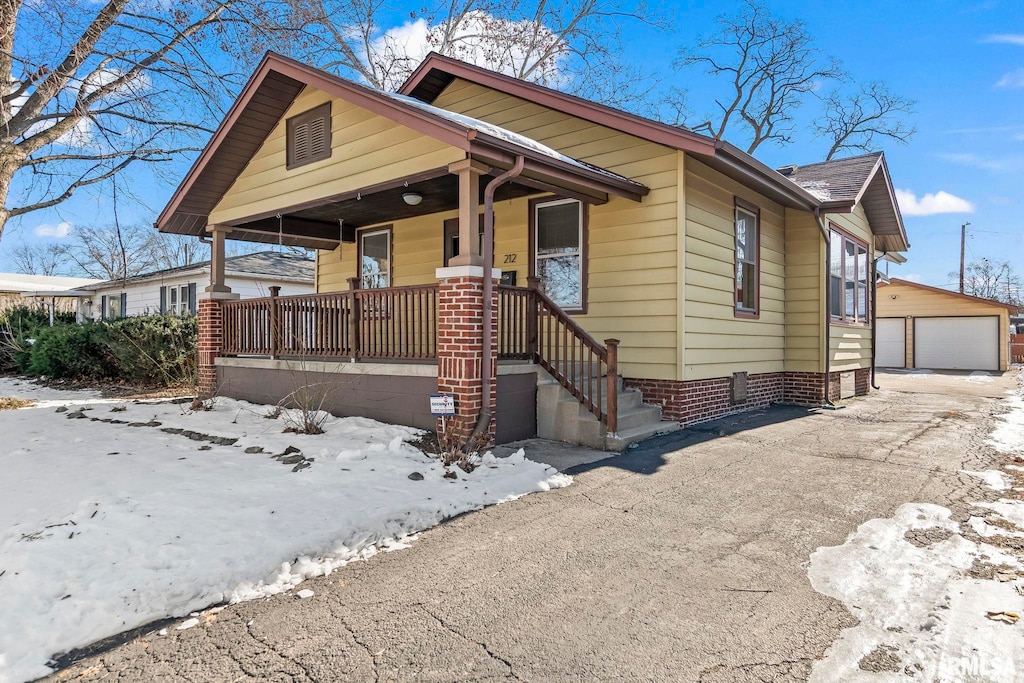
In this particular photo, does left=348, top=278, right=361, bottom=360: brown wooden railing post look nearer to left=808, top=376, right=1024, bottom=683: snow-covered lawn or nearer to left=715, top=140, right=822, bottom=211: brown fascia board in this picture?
left=715, top=140, right=822, bottom=211: brown fascia board

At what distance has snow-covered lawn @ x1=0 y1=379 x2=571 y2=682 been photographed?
3.08 meters

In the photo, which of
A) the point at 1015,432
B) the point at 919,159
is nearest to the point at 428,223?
the point at 1015,432

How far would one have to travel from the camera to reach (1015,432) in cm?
814

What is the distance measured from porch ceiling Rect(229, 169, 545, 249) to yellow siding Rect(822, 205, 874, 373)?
6.46 metres

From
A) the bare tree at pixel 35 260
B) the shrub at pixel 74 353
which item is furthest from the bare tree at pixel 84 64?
the bare tree at pixel 35 260

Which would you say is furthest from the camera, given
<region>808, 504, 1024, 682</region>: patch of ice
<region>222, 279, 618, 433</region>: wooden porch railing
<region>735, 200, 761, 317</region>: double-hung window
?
<region>735, 200, 761, 317</region>: double-hung window

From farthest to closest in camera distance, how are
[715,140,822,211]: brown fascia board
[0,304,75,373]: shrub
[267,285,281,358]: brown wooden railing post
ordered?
[0,304,75,373]: shrub
[267,285,281,358]: brown wooden railing post
[715,140,822,211]: brown fascia board

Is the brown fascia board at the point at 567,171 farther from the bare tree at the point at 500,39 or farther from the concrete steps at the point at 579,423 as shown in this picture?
the bare tree at the point at 500,39

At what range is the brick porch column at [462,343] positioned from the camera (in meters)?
6.15

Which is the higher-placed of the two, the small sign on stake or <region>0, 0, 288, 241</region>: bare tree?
<region>0, 0, 288, 241</region>: bare tree

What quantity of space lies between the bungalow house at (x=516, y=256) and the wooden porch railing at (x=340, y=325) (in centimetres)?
3

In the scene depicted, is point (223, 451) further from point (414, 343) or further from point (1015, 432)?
point (1015, 432)

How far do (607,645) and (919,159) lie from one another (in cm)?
2955

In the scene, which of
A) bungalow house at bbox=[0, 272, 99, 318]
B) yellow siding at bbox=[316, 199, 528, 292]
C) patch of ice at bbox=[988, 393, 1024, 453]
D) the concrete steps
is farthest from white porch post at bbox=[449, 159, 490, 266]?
bungalow house at bbox=[0, 272, 99, 318]
